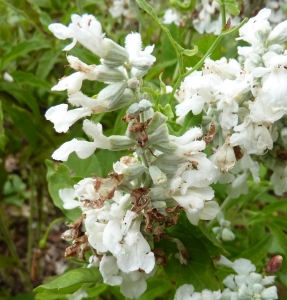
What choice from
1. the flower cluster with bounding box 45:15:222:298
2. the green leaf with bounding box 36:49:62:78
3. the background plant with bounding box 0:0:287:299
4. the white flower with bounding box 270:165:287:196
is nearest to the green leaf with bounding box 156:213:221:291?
the background plant with bounding box 0:0:287:299

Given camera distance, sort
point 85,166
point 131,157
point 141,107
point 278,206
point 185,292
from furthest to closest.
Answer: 1. point 278,206
2. point 85,166
3. point 185,292
4. point 131,157
5. point 141,107

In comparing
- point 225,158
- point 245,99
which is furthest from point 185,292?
point 245,99

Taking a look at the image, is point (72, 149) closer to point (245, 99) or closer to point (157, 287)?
point (245, 99)

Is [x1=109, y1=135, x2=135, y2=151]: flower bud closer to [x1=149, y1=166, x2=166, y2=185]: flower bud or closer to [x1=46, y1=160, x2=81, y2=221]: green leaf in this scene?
[x1=149, y1=166, x2=166, y2=185]: flower bud

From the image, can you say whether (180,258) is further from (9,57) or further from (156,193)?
(9,57)

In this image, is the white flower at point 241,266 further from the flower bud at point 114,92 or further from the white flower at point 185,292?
the flower bud at point 114,92

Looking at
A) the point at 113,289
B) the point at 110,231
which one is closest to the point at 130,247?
the point at 110,231

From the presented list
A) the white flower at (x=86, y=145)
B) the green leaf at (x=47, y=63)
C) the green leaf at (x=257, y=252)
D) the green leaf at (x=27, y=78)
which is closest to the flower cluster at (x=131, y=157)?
the white flower at (x=86, y=145)
